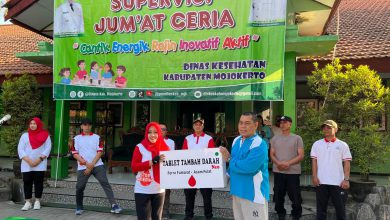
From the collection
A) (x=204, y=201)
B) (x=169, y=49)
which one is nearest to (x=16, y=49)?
(x=169, y=49)

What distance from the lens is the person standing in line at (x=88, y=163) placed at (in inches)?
251

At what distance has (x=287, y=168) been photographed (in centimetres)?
578

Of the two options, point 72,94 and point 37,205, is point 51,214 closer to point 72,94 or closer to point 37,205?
point 37,205

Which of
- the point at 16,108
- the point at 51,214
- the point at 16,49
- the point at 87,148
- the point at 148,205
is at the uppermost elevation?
the point at 16,49

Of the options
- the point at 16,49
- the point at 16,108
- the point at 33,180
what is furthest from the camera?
the point at 16,49

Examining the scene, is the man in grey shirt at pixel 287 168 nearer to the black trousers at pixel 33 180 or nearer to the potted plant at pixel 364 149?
the potted plant at pixel 364 149

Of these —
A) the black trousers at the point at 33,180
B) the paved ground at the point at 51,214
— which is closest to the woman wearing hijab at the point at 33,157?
the black trousers at the point at 33,180

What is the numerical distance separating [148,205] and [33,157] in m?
3.45

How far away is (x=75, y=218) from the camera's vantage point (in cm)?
634

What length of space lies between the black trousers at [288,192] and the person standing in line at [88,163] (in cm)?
275

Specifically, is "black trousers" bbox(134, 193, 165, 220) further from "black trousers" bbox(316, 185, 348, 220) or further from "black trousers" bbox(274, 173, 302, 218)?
"black trousers" bbox(316, 185, 348, 220)

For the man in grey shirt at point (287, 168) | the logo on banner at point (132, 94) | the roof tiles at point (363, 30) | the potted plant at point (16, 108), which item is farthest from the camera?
the potted plant at point (16, 108)

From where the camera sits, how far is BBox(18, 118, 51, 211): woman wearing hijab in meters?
6.73

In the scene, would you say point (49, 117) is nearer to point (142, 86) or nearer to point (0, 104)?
point (0, 104)
